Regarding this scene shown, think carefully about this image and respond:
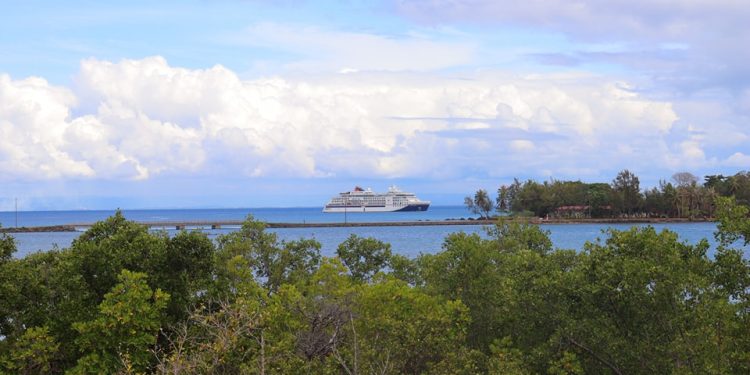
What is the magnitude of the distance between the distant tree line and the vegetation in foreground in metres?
122

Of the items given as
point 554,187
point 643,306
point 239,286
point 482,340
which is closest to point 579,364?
point 643,306

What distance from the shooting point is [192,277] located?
22.2 metres

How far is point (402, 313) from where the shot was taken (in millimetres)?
20344

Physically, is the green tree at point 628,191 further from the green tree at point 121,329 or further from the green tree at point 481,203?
the green tree at point 121,329

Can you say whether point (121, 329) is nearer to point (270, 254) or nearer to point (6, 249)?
point (6, 249)

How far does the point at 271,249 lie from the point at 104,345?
11.9 meters

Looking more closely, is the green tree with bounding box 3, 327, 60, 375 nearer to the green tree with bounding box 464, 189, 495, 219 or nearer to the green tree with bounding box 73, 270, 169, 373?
the green tree with bounding box 73, 270, 169, 373

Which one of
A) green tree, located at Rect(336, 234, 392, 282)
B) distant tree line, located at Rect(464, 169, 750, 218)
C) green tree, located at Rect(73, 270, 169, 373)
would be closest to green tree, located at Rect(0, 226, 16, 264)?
green tree, located at Rect(73, 270, 169, 373)

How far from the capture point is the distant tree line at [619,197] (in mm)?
143125

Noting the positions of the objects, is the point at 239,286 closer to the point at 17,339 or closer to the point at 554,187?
the point at 17,339

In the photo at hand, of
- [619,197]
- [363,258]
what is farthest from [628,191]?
[363,258]

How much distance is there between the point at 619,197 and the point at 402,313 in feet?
444

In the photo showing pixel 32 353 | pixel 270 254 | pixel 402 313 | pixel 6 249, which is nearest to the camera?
pixel 32 353

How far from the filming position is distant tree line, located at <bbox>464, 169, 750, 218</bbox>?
14312 centimetres
